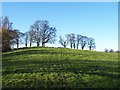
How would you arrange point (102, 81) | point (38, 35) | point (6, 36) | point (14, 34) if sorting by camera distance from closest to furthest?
point (102, 81), point (6, 36), point (14, 34), point (38, 35)

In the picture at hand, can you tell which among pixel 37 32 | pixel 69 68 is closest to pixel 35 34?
pixel 37 32

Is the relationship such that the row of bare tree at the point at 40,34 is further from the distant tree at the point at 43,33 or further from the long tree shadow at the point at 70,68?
the long tree shadow at the point at 70,68

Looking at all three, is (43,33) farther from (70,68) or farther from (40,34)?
(70,68)

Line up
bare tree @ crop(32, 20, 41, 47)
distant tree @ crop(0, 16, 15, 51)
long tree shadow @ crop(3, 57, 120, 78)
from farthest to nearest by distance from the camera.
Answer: bare tree @ crop(32, 20, 41, 47), distant tree @ crop(0, 16, 15, 51), long tree shadow @ crop(3, 57, 120, 78)

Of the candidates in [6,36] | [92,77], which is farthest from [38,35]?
[92,77]

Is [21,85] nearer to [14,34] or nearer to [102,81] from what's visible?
[102,81]

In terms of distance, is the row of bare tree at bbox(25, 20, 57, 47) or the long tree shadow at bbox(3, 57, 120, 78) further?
the row of bare tree at bbox(25, 20, 57, 47)

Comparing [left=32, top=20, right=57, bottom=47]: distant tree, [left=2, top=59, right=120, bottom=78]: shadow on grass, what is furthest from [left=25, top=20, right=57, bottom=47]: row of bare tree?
[left=2, top=59, right=120, bottom=78]: shadow on grass

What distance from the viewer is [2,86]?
18.7m

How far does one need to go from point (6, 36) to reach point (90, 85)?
63.0m

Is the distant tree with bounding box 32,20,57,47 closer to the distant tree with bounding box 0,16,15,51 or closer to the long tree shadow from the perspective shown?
the distant tree with bounding box 0,16,15,51

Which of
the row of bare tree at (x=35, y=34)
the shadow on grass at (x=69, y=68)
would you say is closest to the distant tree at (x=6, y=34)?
the row of bare tree at (x=35, y=34)

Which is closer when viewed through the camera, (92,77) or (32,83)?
(32,83)

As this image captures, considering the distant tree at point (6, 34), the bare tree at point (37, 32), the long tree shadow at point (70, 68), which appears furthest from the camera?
the bare tree at point (37, 32)
